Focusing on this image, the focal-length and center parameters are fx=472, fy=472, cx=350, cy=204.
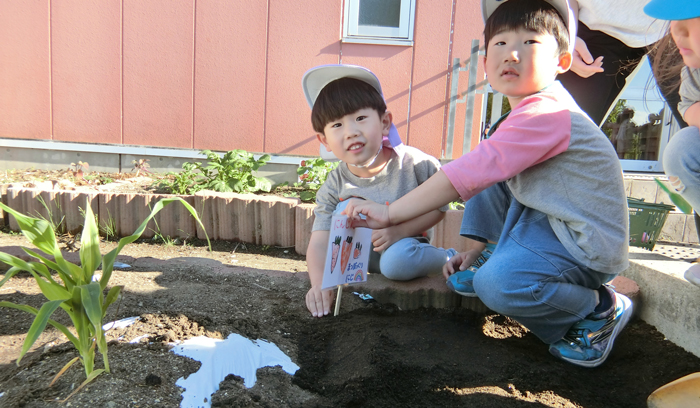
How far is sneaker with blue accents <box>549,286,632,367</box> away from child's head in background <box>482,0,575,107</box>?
751mm

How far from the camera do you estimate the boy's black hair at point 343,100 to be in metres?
1.87

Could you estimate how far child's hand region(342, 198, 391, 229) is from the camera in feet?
5.05

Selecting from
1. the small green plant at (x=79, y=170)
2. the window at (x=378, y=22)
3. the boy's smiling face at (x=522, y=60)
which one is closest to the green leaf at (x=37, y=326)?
the boy's smiling face at (x=522, y=60)

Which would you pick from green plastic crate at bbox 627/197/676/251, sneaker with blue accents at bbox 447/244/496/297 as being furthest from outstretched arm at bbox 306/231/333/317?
green plastic crate at bbox 627/197/676/251

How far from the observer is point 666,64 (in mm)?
1783

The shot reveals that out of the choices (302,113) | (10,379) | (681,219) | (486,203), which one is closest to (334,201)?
(486,203)

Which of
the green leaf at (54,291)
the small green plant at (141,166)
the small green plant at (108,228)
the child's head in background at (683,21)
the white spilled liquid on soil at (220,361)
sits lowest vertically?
the small green plant at (108,228)

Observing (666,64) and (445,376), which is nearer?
(445,376)

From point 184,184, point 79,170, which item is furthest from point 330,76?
point 79,170

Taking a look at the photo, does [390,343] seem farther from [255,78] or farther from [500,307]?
[255,78]

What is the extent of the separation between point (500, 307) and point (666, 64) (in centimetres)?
115

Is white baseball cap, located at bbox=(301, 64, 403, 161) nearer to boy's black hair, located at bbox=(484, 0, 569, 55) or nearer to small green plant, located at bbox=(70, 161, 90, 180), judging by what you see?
boy's black hair, located at bbox=(484, 0, 569, 55)

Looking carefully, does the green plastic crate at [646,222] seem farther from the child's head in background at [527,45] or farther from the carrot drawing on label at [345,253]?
the carrot drawing on label at [345,253]

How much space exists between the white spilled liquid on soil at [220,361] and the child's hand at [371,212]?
50 cm
